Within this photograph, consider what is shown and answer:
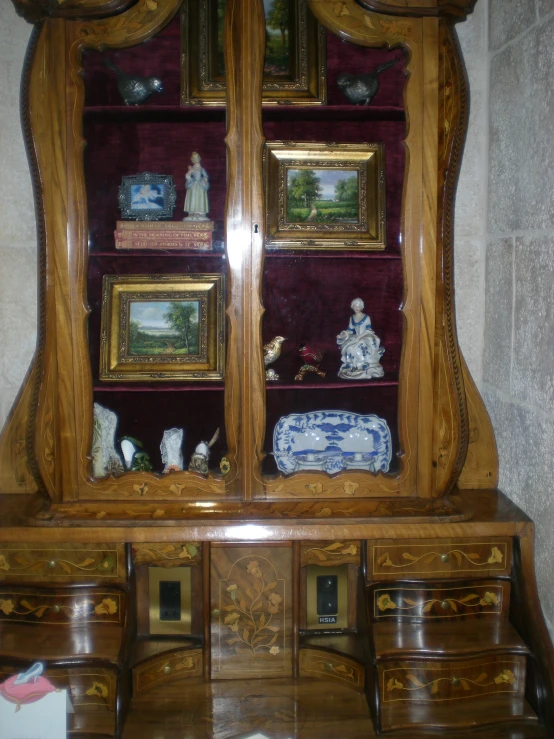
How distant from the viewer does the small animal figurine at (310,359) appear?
6.91 feet

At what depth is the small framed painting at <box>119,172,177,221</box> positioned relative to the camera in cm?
201

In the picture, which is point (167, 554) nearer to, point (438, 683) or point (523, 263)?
point (438, 683)

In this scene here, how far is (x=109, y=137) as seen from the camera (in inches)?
78.5

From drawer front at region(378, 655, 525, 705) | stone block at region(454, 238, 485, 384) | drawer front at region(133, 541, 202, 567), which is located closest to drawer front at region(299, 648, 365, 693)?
drawer front at region(378, 655, 525, 705)

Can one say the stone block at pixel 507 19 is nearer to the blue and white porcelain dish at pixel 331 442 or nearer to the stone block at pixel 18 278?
the blue and white porcelain dish at pixel 331 442

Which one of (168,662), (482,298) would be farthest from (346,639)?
(482,298)

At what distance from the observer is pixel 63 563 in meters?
1.86

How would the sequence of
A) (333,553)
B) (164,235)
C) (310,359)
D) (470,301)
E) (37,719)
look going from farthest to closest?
(470,301)
(310,359)
(164,235)
(333,553)
(37,719)

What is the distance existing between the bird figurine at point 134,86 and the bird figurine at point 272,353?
2.51 ft

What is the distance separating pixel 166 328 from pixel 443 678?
3.83ft

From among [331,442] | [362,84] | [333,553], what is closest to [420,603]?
[333,553]

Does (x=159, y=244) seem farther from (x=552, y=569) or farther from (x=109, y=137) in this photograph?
(x=552, y=569)

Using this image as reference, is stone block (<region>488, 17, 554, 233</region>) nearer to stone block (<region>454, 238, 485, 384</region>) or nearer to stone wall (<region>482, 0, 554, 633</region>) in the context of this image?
stone wall (<region>482, 0, 554, 633</region>)

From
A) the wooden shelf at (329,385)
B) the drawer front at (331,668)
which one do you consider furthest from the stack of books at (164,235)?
the drawer front at (331,668)
